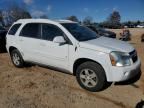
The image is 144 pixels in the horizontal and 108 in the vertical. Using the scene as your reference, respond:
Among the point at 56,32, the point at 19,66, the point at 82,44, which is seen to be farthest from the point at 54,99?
the point at 19,66

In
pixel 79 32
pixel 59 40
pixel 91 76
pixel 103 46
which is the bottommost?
pixel 91 76

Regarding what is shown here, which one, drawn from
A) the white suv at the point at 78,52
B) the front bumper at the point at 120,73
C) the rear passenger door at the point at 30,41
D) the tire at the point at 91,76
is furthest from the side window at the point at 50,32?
the front bumper at the point at 120,73

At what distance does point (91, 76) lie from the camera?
560 cm

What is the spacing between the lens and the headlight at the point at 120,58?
5242 mm

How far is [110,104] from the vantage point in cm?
486

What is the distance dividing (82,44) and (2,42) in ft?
23.3

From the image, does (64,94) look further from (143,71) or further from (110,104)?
(143,71)

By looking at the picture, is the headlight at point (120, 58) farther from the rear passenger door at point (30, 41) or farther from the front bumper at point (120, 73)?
the rear passenger door at point (30, 41)

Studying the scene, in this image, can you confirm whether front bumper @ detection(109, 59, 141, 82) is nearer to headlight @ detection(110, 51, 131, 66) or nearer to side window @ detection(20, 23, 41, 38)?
headlight @ detection(110, 51, 131, 66)

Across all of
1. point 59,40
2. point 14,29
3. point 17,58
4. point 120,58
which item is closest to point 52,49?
point 59,40

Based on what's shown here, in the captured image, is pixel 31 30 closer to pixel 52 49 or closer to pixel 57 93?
pixel 52 49

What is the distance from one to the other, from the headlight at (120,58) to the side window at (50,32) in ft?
5.40

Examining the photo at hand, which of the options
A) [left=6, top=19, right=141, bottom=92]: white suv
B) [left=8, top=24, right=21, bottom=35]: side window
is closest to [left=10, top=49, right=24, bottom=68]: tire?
[left=6, top=19, right=141, bottom=92]: white suv

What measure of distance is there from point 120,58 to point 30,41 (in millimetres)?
2942
